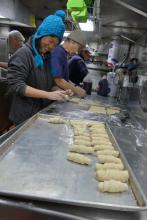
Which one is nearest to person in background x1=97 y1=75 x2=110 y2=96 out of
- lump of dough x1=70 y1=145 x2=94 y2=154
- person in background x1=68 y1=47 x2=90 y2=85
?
person in background x1=68 y1=47 x2=90 y2=85

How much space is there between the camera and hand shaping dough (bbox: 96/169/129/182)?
1.13 m

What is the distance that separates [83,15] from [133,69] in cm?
149

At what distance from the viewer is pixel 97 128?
2.04m

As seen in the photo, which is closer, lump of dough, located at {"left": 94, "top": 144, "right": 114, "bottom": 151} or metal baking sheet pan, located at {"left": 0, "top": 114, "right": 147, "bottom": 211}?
metal baking sheet pan, located at {"left": 0, "top": 114, "right": 147, "bottom": 211}

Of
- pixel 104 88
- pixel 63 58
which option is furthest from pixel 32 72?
pixel 104 88

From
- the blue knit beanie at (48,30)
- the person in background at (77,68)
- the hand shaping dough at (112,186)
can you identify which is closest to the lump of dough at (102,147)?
the hand shaping dough at (112,186)

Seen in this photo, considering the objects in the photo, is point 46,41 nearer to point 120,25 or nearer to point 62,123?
point 62,123

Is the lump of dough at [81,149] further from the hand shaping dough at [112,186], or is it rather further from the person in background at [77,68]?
the person in background at [77,68]

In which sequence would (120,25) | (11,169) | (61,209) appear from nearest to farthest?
(61,209), (11,169), (120,25)

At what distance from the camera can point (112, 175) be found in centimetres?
117

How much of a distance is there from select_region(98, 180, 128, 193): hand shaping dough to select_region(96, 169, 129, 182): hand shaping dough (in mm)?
72

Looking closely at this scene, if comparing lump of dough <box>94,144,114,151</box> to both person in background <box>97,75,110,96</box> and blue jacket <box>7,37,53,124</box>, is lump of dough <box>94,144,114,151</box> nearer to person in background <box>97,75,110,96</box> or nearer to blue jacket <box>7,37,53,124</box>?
blue jacket <box>7,37,53,124</box>

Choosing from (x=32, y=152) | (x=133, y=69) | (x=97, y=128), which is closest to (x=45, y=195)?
(x=32, y=152)

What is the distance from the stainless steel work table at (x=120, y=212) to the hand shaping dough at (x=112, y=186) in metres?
0.08
